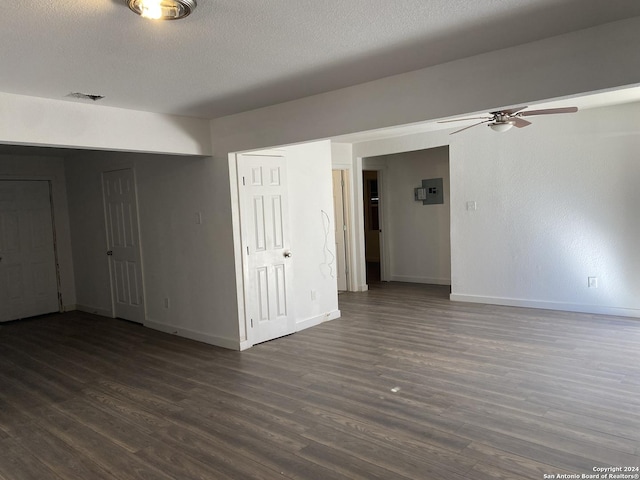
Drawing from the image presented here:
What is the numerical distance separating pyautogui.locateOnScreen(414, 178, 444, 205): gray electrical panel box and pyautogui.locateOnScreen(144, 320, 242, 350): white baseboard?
4.77 meters

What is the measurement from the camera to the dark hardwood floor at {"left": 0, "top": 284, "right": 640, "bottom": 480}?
2.58 metres

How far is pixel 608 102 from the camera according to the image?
16.8 ft

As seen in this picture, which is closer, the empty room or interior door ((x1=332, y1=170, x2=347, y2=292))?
the empty room

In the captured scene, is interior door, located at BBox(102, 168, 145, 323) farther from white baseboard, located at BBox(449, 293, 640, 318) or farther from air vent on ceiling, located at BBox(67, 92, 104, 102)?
white baseboard, located at BBox(449, 293, 640, 318)

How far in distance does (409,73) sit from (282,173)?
7.44ft

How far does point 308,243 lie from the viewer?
5586mm

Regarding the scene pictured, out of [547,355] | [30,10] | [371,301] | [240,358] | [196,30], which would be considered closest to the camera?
[30,10]

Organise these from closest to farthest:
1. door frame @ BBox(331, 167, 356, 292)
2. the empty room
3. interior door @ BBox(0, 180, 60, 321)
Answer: the empty room
interior door @ BBox(0, 180, 60, 321)
door frame @ BBox(331, 167, 356, 292)

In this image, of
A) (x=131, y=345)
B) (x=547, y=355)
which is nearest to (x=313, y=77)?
(x=547, y=355)

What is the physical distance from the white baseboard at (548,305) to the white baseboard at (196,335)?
3450mm

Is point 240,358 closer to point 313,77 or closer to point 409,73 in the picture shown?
point 313,77

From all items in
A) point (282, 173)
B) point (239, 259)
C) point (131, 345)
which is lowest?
point (131, 345)

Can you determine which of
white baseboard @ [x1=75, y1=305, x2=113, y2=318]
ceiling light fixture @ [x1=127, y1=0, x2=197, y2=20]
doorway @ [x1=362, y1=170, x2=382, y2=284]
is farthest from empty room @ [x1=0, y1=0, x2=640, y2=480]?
doorway @ [x1=362, y1=170, x2=382, y2=284]

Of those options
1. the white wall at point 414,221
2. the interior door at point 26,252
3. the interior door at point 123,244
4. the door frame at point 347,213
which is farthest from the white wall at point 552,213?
the interior door at point 26,252
